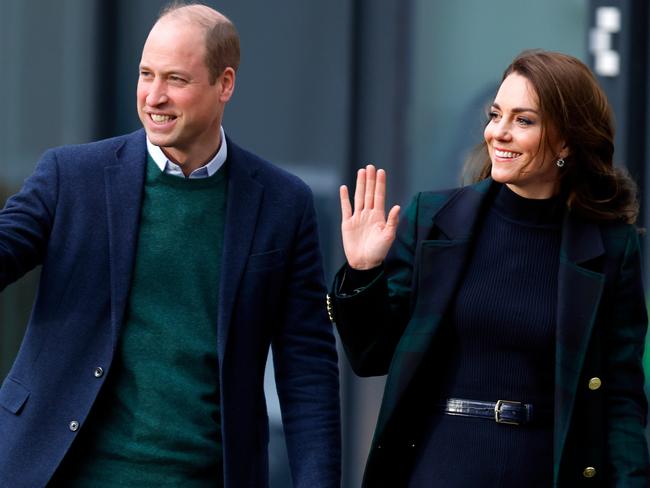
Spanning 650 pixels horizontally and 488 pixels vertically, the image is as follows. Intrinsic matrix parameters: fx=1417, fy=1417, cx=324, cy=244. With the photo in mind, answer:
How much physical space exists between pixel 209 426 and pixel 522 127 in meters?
1.19

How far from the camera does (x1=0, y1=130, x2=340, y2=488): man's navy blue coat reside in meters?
3.71

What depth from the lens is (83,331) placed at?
3.72 meters

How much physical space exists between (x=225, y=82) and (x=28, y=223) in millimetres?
695

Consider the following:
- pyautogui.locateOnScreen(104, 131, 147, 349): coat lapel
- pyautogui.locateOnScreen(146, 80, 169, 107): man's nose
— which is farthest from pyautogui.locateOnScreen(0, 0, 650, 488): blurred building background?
pyautogui.locateOnScreen(146, 80, 169, 107): man's nose

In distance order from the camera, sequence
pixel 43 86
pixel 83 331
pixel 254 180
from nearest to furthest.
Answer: pixel 83 331 → pixel 254 180 → pixel 43 86

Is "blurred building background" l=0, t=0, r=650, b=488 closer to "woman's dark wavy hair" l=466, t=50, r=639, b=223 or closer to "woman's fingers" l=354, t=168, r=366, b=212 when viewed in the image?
"woman's dark wavy hair" l=466, t=50, r=639, b=223

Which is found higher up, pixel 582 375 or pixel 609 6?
pixel 609 6

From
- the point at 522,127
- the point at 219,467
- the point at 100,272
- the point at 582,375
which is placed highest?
the point at 522,127

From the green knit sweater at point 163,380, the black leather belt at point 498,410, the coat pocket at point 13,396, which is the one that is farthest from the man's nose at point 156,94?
the black leather belt at point 498,410

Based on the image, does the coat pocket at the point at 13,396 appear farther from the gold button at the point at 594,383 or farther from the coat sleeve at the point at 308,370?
the gold button at the point at 594,383

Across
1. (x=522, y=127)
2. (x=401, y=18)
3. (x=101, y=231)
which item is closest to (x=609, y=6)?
(x=401, y=18)

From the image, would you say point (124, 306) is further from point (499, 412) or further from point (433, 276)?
point (499, 412)

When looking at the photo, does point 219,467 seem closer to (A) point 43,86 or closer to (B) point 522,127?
(B) point 522,127

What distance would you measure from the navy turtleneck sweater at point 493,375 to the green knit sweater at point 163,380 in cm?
60
